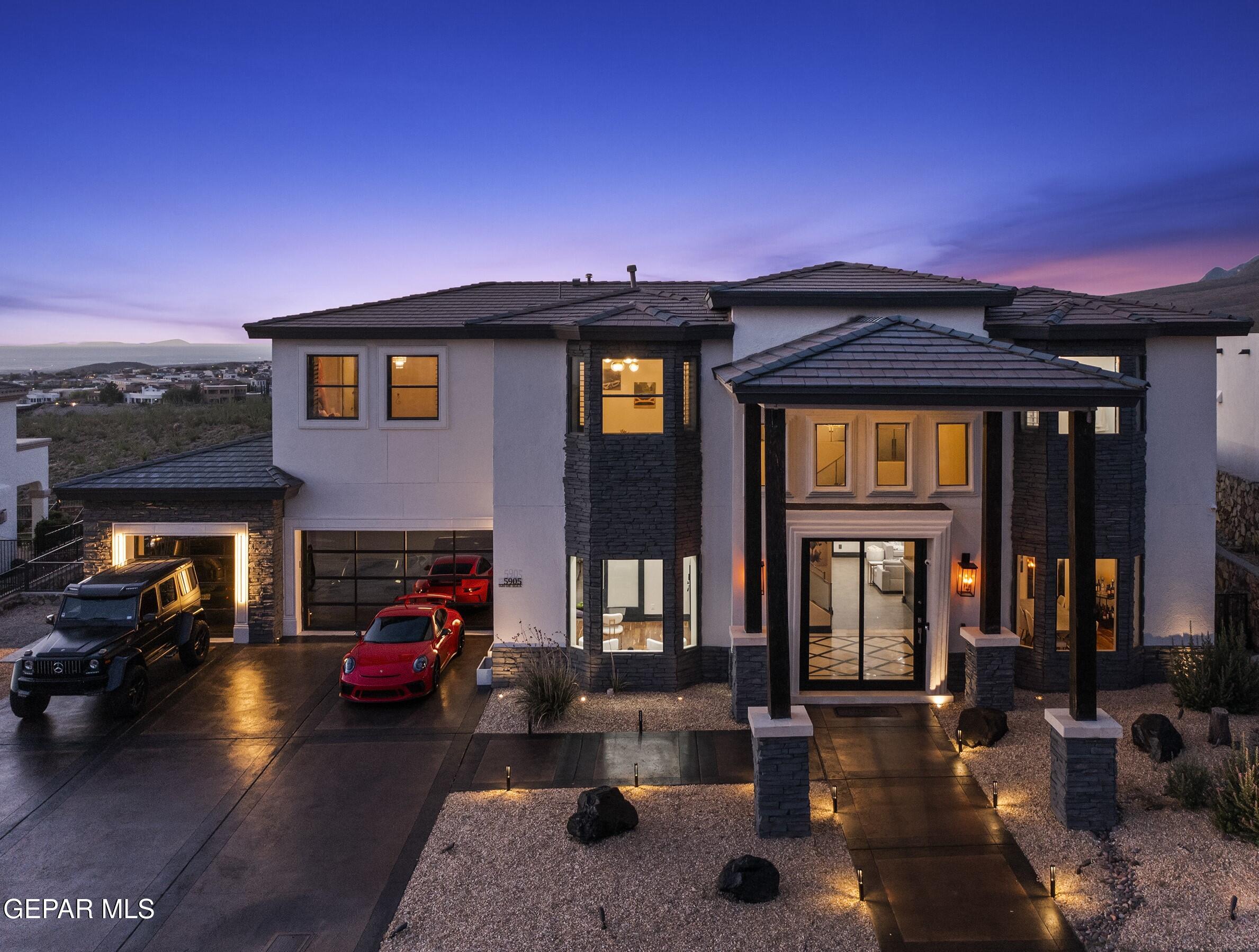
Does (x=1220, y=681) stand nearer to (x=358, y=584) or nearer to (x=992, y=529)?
(x=992, y=529)

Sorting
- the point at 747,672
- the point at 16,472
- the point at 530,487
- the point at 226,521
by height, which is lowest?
the point at 747,672

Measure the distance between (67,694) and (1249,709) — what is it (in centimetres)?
1681

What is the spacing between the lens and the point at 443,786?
32.5 ft

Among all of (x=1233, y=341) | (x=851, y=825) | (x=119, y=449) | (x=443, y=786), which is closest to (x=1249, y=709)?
(x=851, y=825)

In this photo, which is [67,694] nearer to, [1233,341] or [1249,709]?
[1249,709]

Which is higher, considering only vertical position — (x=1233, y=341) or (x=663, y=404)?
(x=1233, y=341)

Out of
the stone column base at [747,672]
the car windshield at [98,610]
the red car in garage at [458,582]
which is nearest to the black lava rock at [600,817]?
the stone column base at [747,672]

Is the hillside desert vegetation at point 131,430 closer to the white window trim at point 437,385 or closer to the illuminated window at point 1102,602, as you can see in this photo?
the white window trim at point 437,385

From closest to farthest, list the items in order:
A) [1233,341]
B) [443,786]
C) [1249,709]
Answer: [443,786], [1249,709], [1233,341]

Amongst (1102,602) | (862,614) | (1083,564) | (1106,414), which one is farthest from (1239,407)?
(1083,564)

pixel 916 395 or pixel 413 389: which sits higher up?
pixel 413 389

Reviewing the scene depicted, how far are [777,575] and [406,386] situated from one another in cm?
989

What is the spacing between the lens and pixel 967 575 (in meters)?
12.5

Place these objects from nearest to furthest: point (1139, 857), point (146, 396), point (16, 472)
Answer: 1. point (1139, 857)
2. point (16, 472)
3. point (146, 396)
